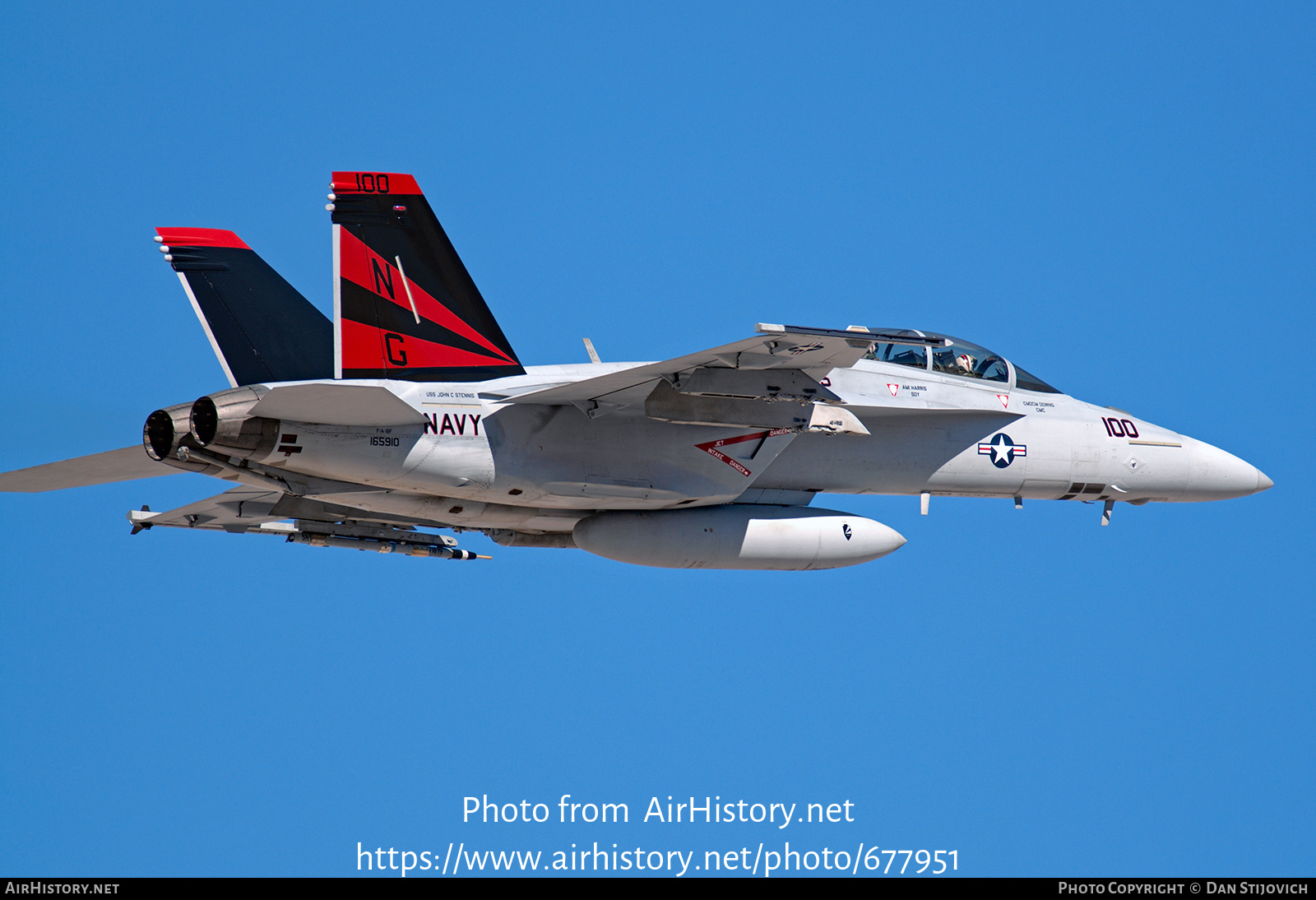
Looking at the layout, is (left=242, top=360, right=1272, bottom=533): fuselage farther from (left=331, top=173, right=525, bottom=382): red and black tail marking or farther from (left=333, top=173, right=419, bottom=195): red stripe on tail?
(left=333, top=173, right=419, bottom=195): red stripe on tail

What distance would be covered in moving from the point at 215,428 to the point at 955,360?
8.50m

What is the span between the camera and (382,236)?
14.5m

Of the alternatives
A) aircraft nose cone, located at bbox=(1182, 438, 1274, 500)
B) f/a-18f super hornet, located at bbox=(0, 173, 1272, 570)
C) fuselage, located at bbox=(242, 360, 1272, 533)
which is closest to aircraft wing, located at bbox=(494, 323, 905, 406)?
f/a-18f super hornet, located at bbox=(0, 173, 1272, 570)

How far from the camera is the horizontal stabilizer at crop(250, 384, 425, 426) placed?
12.7 metres

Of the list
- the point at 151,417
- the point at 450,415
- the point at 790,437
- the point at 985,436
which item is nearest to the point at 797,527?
the point at 790,437

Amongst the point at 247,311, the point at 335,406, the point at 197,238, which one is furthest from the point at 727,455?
the point at 197,238

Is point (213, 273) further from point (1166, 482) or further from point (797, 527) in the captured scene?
point (1166, 482)

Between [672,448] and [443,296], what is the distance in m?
2.90

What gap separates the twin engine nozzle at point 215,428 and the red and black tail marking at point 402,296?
4.36 feet

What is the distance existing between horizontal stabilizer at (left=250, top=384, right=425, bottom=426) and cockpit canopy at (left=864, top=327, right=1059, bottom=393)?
572cm

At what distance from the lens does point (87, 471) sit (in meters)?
15.4

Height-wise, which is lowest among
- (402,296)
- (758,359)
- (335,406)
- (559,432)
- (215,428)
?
(215,428)

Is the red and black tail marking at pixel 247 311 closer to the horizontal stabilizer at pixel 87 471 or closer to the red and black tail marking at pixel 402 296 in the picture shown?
the horizontal stabilizer at pixel 87 471

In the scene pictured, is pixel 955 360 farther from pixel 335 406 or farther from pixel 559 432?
pixel 335 406
